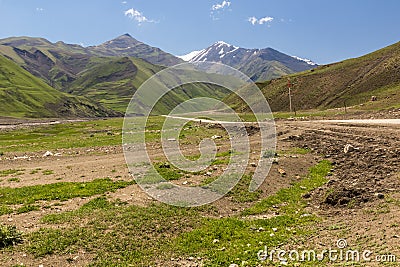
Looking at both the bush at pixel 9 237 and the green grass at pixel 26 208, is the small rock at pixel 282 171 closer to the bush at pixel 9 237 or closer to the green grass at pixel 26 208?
the green grass at pixel 26 208

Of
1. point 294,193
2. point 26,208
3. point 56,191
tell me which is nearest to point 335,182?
point 294,193

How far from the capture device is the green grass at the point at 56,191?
18250 mm

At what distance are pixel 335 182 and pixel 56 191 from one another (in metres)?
18.4

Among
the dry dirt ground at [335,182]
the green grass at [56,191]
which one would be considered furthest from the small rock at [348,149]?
the green grass at [56,191]

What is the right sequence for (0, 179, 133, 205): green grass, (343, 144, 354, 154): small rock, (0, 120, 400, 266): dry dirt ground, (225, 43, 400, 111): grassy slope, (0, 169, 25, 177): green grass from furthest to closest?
1. (225, 43, 400, 111): grassy slope
2. (0, 169, 25, 177): green grass
3. (343, 144, 354, 154): small rock
4. (0, 179, 133, 205): green grass
5. (0, 120, 400, 266): dry dirt ground

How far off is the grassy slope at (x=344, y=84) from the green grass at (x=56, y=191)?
3537 inches

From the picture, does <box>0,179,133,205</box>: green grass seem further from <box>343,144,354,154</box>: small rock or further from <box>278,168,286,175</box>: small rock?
<box>343,144,354,154</box>: small rock

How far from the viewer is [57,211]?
15.9 meters

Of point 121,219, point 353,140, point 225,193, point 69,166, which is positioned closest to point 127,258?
point 121,219

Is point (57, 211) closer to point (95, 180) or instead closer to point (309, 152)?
point (95, 180)

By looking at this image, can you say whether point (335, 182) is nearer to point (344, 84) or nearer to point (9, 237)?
point (9, 237)

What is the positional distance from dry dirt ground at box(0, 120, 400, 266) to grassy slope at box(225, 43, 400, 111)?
2884 inches

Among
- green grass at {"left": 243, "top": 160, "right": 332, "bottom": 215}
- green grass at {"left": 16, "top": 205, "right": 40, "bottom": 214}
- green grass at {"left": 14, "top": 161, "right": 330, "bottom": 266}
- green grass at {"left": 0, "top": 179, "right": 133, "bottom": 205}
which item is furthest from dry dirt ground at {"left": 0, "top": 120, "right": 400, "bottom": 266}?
green grass at {"left": 0, "top": 179, "right": 133, "bottom": 205}

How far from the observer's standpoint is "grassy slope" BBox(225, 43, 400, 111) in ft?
333
